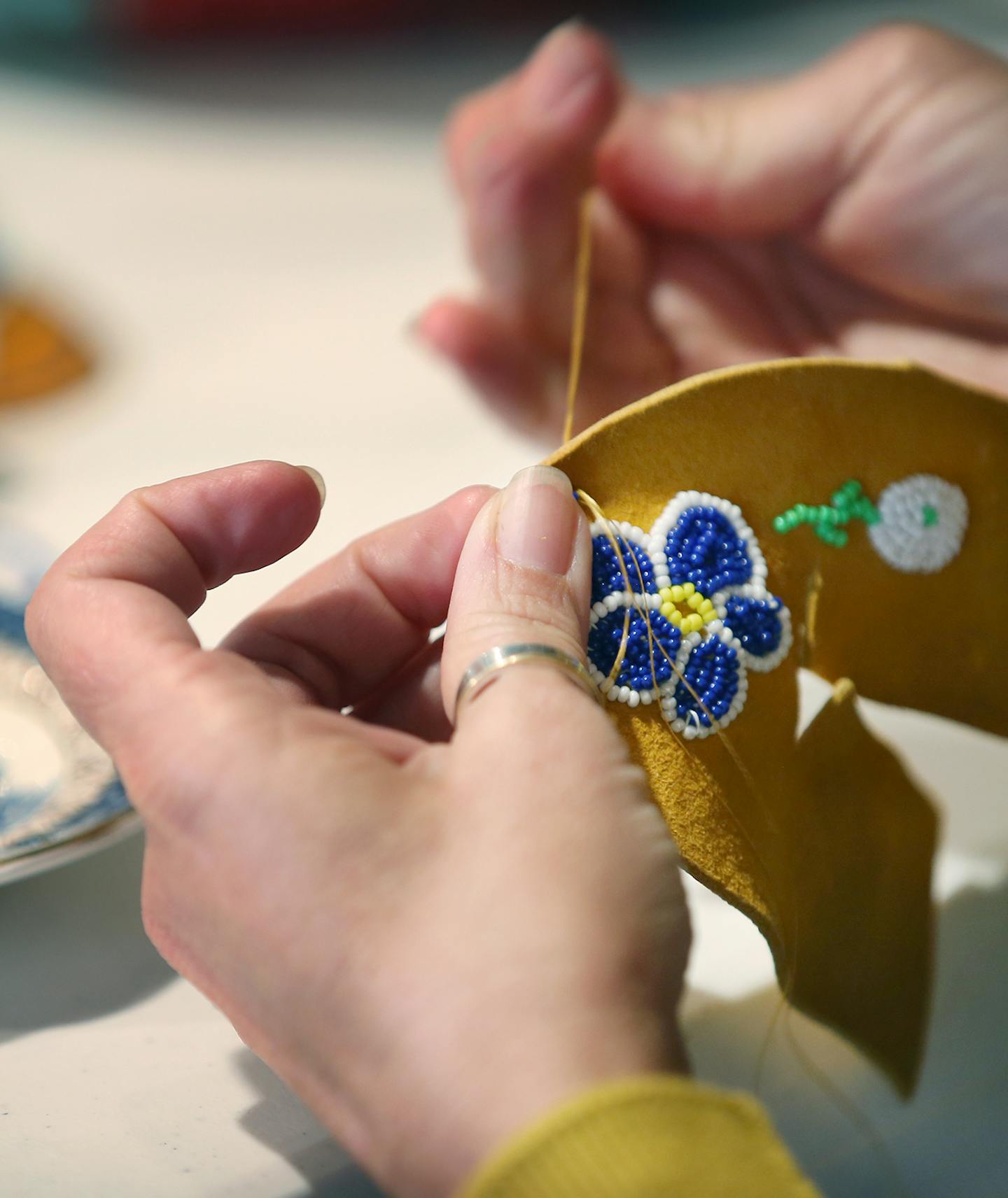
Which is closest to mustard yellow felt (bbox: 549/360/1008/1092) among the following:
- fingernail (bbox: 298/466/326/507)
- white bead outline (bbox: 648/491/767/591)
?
white bead outline (bbox: 648/491/767/591)

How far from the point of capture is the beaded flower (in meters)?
0.51

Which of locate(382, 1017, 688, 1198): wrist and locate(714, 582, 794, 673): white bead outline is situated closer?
locate(382, 1017, 688, 1198): wrist

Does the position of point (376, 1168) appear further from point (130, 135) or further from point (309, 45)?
point (309, 45)

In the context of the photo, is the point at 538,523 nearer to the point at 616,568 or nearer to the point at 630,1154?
the point at 616,568

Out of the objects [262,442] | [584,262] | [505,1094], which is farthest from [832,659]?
[262,442]

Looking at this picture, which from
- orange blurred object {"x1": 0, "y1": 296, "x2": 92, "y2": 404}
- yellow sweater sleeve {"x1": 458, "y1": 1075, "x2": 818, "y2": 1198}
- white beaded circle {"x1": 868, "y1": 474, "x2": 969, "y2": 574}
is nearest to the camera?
yellow sweater sleeve {"x1": 458, "y1": 1075, "x2": 818, "y2": 1198}

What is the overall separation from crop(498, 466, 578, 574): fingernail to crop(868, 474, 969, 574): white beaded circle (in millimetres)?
175

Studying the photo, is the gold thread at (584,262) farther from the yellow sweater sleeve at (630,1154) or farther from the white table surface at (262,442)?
the yellow sweater sleeve at (630,1154)

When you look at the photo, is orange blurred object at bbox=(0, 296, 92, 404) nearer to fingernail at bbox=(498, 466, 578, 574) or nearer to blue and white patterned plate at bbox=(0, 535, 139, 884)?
blue and white patterned plate at bbox=(0, 535, 139, 884)

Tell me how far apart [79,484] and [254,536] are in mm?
629

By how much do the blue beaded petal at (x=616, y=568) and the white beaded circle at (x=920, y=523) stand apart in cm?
13

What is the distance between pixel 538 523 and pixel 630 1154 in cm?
24

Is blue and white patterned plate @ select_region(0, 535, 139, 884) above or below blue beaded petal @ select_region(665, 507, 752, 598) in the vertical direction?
below

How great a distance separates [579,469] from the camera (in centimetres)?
52
